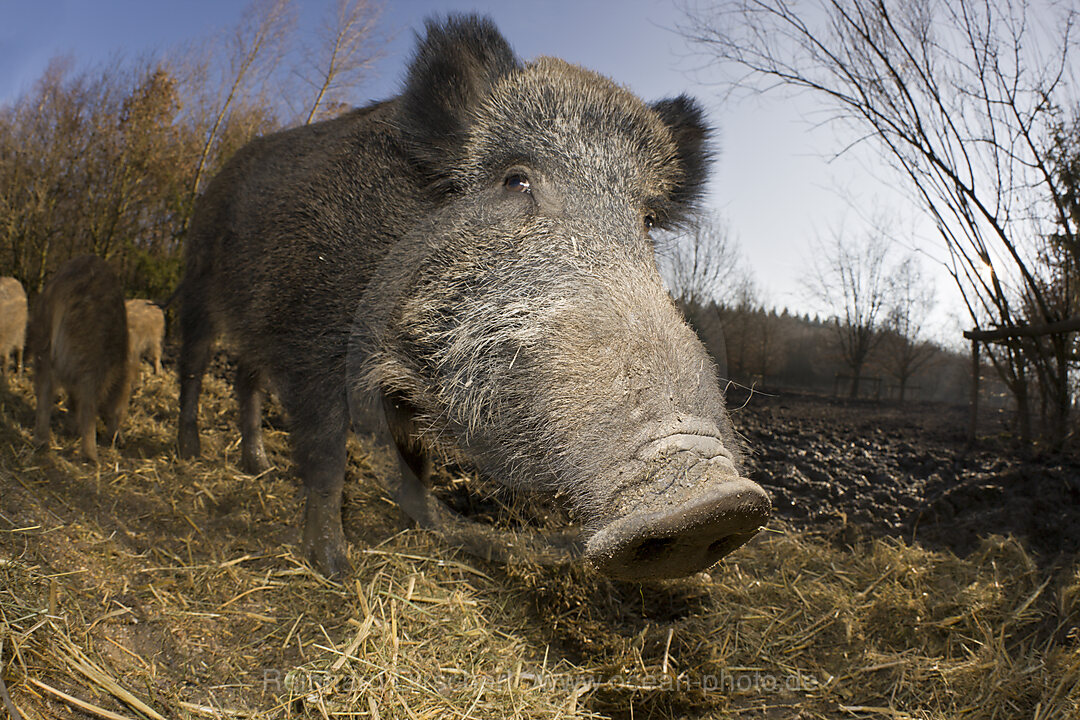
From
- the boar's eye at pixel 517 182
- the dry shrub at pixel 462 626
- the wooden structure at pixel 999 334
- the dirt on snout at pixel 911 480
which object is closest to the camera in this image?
the dry shrub at pixel 462 626

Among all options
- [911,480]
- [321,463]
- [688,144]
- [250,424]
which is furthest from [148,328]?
[911,480]

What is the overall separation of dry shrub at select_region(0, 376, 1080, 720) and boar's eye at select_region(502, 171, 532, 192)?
1.78m

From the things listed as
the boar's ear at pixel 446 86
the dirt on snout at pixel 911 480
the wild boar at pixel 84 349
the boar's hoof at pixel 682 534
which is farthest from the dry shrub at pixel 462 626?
the boar's ear at pixel 446 86

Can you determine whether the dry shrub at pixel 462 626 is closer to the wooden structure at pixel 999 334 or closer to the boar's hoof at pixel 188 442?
the boar's hoof at pixel 188 442

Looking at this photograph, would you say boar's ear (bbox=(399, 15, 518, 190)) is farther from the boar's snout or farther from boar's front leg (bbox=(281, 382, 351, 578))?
the boar's snout

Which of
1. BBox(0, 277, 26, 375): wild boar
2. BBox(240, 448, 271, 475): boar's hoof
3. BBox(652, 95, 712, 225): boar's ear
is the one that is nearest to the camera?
BBox(652, 95, 712, 225): boar's ear

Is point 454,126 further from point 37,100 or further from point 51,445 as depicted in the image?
point 37,100

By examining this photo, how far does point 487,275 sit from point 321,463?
1.26 meters

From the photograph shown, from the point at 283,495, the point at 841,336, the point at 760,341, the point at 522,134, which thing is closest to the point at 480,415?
the point at 522,134

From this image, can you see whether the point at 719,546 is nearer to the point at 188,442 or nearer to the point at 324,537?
the point at 324,537

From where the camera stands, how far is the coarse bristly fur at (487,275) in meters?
1.72

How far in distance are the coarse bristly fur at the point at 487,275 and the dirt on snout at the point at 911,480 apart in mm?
773

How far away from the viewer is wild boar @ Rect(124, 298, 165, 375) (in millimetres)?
6062

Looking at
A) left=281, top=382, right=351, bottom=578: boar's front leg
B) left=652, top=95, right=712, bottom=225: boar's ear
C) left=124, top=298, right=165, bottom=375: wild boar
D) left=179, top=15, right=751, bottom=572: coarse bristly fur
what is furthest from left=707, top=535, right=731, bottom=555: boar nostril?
left=124, top=298, right=165, bottom=375: wild boar
